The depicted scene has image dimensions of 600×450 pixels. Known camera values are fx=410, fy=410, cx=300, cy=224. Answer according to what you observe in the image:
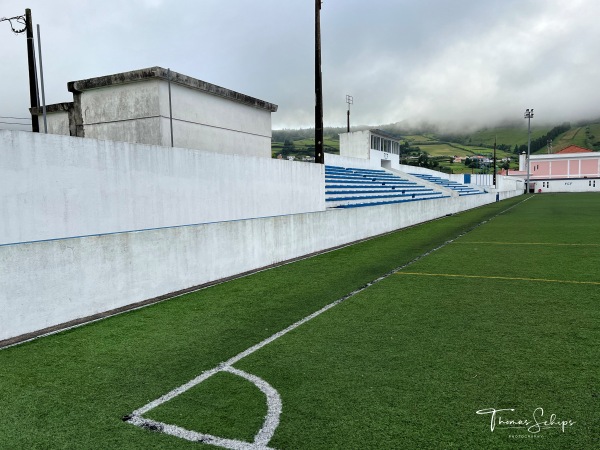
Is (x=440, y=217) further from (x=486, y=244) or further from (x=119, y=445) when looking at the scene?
(x=119, y=445)

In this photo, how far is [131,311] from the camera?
6527 millimetres

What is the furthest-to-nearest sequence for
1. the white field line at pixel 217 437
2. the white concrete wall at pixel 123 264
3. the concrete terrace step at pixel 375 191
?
the concrete terrace step at pixel 375 191, the white concrete wall at pixel 123 264, the white field line at pixel 217 437

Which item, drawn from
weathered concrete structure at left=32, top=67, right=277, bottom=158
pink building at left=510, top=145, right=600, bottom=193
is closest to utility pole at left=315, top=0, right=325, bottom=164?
weathered concrete structure at left=32, top=67, right=277, bottom=158

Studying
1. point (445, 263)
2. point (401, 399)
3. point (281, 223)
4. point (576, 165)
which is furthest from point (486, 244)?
point (576, 165)

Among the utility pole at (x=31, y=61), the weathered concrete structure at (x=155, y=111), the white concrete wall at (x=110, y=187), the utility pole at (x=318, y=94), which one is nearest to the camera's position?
the white concrete wall at (x=110, y=187)

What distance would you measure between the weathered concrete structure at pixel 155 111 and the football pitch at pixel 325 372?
15.2ft

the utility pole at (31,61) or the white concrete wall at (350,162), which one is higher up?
the utility pole at (31,61)

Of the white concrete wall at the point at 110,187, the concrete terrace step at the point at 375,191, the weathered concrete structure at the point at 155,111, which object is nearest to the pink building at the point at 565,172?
the concrete terrace step at the point at 375,191

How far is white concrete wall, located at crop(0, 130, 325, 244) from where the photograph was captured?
5688 millimetres

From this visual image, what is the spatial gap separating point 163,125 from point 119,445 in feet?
26.5

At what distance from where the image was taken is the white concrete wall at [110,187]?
5.69 m

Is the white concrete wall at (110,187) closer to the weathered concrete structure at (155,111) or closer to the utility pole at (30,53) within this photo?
the weathered concrete structure at (155,111)

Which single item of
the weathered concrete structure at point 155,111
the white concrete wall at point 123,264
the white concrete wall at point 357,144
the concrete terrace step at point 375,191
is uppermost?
the white concrete wall at point 357,144

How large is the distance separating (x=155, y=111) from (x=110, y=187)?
139 inches
